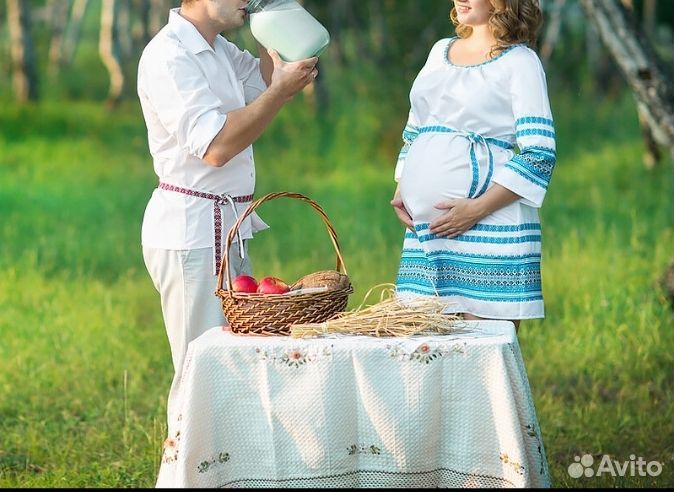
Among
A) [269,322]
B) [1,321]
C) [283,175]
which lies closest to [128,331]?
[1,321]

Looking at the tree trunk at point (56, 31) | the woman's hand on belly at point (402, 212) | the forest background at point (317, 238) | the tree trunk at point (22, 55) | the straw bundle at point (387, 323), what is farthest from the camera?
the tree trunk at point (56, 31)

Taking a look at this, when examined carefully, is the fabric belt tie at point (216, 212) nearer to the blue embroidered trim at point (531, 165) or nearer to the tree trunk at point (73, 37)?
the blue embroidered trim at point (531, 165)

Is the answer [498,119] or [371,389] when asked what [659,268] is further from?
[371,389]

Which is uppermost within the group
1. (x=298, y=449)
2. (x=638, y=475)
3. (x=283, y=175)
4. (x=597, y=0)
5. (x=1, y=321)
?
(x=597, y=0)

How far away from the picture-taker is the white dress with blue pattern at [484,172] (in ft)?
12.2

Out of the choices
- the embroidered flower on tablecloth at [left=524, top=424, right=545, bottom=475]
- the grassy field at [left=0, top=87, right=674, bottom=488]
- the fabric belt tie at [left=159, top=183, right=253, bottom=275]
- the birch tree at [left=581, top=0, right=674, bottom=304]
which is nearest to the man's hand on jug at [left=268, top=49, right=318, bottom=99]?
the fabric belt tie at [left=159, top=183, right=253, bottom=275]

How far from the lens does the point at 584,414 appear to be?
531 centimetres

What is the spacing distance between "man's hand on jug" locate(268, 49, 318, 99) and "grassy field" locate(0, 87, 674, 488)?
163 cm

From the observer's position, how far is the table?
10.6 ft

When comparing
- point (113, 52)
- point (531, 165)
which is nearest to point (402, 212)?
point (531, 165)

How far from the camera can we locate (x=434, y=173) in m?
3.85

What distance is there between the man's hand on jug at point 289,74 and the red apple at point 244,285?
1.89 ft

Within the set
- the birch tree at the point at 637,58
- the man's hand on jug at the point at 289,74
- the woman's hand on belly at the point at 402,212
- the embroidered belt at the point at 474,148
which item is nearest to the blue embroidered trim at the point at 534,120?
the embroidered belt at the point at 474,148

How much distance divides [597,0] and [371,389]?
3.43 metres
